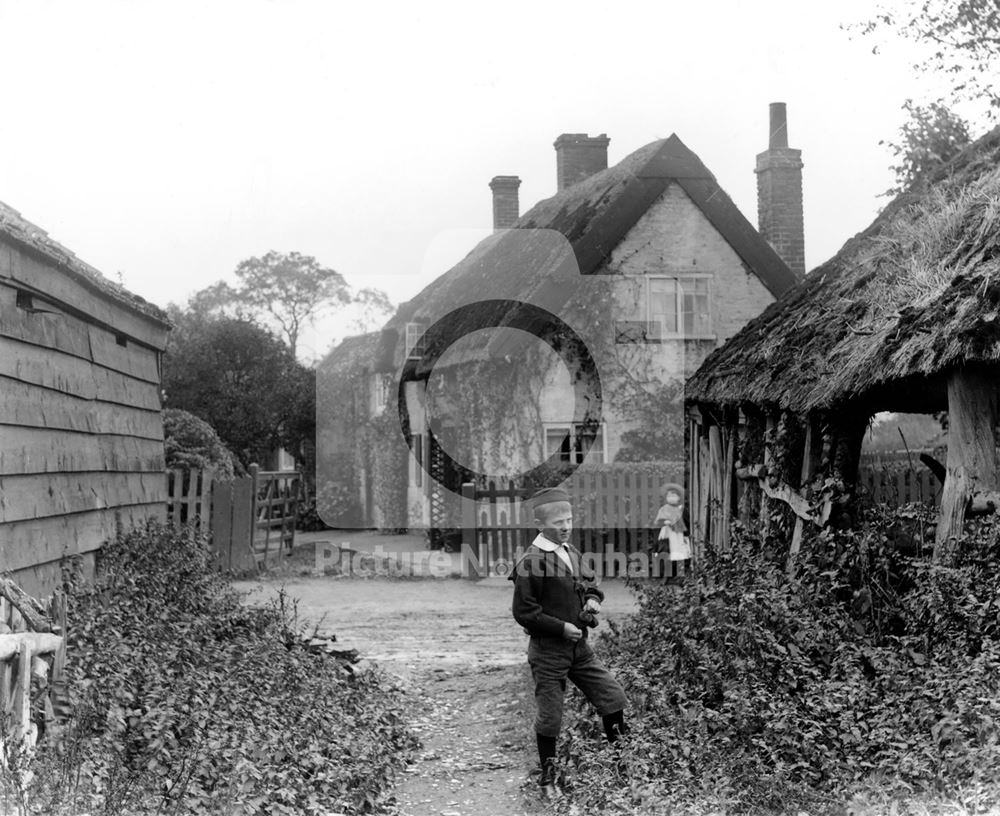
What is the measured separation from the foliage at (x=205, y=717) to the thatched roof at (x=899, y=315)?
3.88 meters

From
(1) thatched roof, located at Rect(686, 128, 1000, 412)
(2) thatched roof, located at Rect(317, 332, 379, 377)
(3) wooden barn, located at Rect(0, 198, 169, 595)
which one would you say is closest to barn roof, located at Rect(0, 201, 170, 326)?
(3) wooden barn, located at Rect(0, 198, 169, 595)

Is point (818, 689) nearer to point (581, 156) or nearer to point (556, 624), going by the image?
point (556, 624)

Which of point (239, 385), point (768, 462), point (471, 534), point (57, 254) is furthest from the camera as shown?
point (239, 385)

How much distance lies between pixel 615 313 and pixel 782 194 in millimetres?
4832

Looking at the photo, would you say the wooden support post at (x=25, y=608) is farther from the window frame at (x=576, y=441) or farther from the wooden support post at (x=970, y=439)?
the window frame at (x=576, y=441)

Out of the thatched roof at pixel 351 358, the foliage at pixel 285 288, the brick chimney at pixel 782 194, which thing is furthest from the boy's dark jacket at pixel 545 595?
the foliage at pixel 285 288

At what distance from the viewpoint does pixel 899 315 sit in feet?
24.7

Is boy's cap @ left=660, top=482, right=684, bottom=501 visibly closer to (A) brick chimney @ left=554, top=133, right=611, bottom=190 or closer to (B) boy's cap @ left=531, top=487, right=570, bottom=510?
(B) boy's cap @ left=531, top=487, right=570, bottom=510

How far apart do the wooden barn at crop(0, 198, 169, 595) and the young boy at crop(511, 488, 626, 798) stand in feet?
12.6

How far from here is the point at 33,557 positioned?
878 centimetres

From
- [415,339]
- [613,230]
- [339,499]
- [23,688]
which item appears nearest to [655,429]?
[613,230]

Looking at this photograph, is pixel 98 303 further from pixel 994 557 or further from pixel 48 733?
pixel 994 557

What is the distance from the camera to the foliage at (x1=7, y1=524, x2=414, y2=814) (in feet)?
16.2

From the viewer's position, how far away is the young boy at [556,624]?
6.36 m
